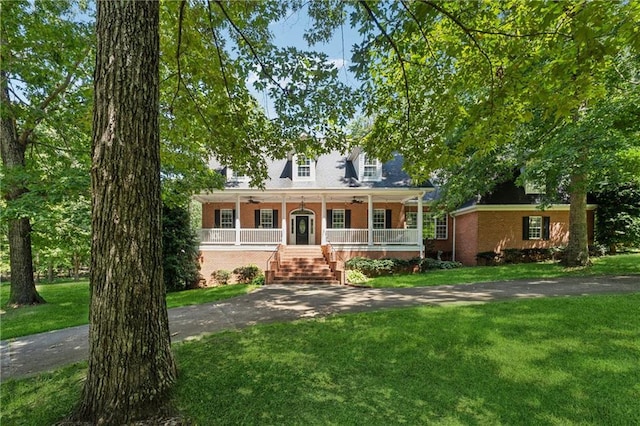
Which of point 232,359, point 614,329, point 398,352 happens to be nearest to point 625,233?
point 614,329

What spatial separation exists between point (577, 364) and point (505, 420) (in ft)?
5.91

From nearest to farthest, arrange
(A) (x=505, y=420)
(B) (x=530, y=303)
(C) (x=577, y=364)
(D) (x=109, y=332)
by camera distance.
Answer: (D) (x=109, y=332) → (A) (x=505, y=420) → (C) (x=577, y=364) → (B) (x=530, y=303)

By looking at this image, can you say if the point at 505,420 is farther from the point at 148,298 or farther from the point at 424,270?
the point at 424,270

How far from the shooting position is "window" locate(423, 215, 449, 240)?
20.2m

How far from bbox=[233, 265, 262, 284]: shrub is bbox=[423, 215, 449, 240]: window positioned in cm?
1151

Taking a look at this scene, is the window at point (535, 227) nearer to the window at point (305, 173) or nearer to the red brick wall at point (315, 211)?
the red brick wall at point (315, 211)

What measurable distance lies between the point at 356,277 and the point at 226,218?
9.18 metres

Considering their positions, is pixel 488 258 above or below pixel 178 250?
below

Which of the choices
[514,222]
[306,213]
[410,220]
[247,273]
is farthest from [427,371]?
[514,222]

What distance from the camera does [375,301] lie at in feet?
26.8

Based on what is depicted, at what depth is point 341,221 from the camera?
720 inches

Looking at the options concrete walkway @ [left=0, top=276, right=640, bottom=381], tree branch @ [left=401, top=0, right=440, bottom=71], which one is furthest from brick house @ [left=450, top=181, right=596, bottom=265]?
tree branch @ [left=401, top=0, right=440, bottom=71]

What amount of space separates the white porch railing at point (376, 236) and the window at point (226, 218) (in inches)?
242

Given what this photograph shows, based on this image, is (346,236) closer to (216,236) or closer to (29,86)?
(216,236)
